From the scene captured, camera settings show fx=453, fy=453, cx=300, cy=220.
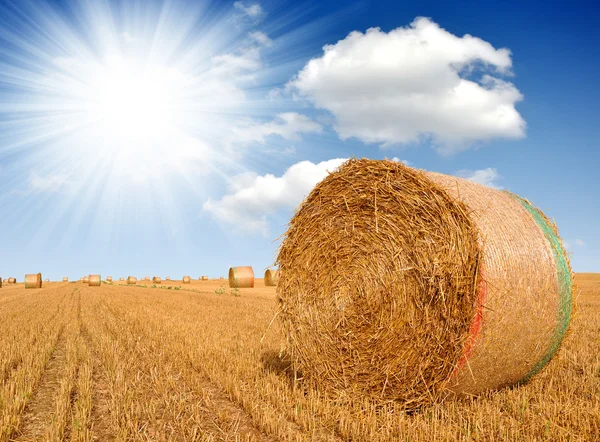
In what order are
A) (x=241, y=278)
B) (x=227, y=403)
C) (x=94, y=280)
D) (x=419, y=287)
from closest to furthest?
1. (x=419, y=287)
2. (x=227, y=403)
3. (x=241, y=278)
4. (x=94, y=280)

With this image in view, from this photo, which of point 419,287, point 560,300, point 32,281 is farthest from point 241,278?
point 419,287

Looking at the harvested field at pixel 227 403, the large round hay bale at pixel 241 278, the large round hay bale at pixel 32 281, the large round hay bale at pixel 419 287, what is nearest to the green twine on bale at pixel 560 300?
the large round hay bale at pixel 419 287

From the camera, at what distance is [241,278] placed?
3086cm

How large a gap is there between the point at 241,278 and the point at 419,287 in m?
26.9

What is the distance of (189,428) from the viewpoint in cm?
418

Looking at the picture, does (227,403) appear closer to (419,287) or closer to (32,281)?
(419,287)

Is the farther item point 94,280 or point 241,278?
point 94,280

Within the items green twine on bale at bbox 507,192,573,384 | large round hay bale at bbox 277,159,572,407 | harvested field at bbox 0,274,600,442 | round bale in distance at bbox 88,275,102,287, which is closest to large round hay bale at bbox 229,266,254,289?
round bale in distance at bbox 88,275,102,287

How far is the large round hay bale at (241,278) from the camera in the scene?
30734 mm

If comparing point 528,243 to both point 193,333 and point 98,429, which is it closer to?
point 98,429

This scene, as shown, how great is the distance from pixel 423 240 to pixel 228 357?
3.70 m

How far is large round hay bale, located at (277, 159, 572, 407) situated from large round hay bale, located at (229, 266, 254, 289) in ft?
82.9

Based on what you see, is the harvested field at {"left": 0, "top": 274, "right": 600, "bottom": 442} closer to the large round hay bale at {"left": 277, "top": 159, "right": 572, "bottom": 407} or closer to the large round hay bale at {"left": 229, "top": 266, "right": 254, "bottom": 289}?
the large round hay bale at {"left": 277, "top": 159, "right": 572, "bottom": 407}

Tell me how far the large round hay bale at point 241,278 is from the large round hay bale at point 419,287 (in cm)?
2526
